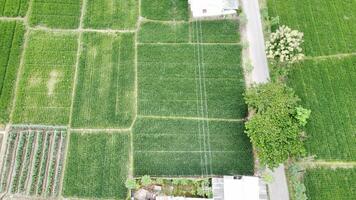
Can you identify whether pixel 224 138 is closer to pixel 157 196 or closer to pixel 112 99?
pixel 157 196

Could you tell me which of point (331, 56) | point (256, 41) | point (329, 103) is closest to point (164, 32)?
point (256, 41)

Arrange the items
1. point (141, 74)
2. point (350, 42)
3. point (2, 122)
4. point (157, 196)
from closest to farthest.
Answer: point (157, 196) < point (2, 122) < point (141, 74) < point (350, 42)

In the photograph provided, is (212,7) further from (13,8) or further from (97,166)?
(13,8)

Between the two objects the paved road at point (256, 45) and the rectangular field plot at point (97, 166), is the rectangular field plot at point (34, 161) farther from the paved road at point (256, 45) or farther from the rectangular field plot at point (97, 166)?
the paved road at point (256, 45)

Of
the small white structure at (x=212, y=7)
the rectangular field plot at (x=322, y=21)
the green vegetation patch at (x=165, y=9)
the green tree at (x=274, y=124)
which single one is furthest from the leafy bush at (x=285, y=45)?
the green vegetation patch at (x=165, y=9)

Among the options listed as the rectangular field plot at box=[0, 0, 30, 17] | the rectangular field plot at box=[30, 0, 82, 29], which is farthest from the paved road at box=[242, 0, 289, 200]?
the rectangular field plot at box=[0, 0, 30, 17]

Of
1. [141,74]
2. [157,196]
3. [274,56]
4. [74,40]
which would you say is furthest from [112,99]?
[274,56]
